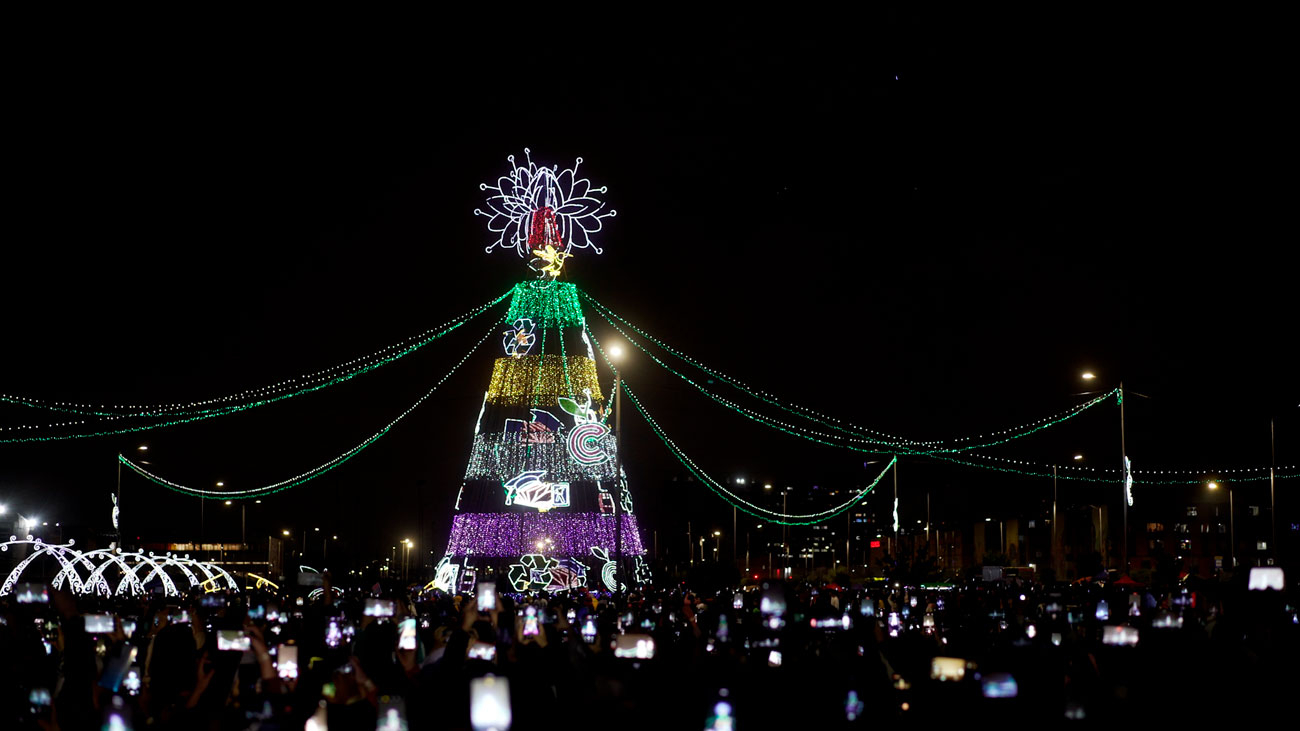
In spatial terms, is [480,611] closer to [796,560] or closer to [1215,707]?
[1215,707]

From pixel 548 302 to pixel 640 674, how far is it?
3561cm

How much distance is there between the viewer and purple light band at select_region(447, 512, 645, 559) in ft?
157

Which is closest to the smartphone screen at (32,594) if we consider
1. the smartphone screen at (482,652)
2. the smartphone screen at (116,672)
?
the smartphone screen at (116,672)

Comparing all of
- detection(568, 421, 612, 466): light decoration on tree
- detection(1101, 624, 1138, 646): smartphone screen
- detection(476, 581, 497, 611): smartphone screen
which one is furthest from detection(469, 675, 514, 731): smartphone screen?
detection(568, 421, 612, 466): light decoration on tree

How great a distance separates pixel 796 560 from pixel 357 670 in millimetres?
180572

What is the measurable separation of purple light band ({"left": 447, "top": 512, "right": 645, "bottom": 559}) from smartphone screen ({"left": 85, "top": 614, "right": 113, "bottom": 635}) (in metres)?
31.9

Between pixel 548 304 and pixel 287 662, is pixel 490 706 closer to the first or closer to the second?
pixel 287 662

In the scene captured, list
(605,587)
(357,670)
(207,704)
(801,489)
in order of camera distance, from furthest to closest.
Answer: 1. (801,489)
2. (605,587)
3. (207,704)
4. (357,670)

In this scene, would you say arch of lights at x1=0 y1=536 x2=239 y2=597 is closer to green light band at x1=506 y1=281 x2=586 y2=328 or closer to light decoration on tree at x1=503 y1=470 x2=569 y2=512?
light decoration on tree at x1=503 y1=470 x2=569 y2=512

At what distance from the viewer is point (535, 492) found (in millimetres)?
47469

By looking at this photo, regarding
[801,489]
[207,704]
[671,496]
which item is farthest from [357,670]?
[801,489]

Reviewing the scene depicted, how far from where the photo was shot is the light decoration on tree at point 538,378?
47656 millimetres

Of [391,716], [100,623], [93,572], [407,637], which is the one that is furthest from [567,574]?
[391,716]

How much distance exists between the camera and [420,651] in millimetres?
17062
